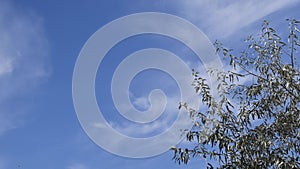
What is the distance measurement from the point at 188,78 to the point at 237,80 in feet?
5.10

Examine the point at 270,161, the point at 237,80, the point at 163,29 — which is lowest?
the point at 270,161

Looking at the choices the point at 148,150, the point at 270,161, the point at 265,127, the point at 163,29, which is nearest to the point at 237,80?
the point at 265,127

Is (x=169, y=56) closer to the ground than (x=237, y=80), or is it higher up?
higher up

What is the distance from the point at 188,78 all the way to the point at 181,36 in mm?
1443

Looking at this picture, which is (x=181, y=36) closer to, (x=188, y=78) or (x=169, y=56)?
(x=169, y=56)

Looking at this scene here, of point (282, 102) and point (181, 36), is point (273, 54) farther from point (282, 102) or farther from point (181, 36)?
point (181, 36)

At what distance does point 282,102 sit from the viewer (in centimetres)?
559

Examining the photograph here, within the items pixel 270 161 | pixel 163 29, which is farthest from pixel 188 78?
pixel 270 161

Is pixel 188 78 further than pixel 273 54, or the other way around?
pixel 188 78

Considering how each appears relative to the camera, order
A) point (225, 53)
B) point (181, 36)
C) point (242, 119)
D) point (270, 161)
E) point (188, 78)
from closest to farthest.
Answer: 1. point (270, 161)
2. point (242, 119)
3. point (225, 53)
4. point (188, 78)
5. point (181, 36)

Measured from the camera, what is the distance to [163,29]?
9.17 meters

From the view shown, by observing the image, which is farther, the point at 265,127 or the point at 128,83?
the point at 128,83

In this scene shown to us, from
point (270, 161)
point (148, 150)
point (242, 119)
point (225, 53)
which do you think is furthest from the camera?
point (148, 150)

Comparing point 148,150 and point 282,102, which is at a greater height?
point 148,150
